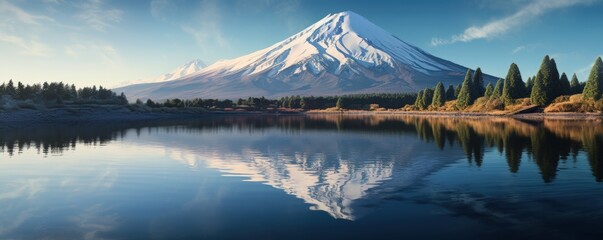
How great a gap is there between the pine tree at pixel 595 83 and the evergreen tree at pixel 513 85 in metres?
21.0

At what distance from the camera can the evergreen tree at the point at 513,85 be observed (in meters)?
109

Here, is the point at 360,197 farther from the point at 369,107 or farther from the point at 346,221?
the point at 369,107

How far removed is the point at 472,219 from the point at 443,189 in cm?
412

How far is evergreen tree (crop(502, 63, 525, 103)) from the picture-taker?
358 ft

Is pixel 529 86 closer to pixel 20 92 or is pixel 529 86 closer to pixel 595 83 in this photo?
pixel 595 83

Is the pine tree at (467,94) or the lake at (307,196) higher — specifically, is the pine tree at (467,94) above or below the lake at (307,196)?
above

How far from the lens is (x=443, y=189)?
1560cm

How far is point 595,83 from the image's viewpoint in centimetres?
8575

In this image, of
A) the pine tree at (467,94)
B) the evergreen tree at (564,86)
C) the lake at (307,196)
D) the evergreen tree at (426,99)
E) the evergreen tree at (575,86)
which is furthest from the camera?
the evergreen tree at (426,99)

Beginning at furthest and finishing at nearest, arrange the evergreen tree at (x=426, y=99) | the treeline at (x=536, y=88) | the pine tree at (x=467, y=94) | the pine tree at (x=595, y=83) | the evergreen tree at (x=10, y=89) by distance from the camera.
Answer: the evergreen tree at (x=426, y=99) < the pine tree at (x=467, y=94) < the evergreen tree at (x=10, y=89) < the treeline at (x=536, y=88) < the pine tree at (x=595, y=83)

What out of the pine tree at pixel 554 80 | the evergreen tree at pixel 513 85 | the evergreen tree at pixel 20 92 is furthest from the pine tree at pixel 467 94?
the evergreen tree at pixel 20 92

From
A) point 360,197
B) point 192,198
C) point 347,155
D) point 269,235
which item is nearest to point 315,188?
point 360,197

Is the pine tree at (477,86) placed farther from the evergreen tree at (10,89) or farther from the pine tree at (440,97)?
the evergreen tree at (10,89)

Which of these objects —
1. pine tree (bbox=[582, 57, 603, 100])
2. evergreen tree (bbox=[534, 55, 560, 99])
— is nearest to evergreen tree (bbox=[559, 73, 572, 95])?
evergreen tree (bbox=[534, 55, 560, 99])
